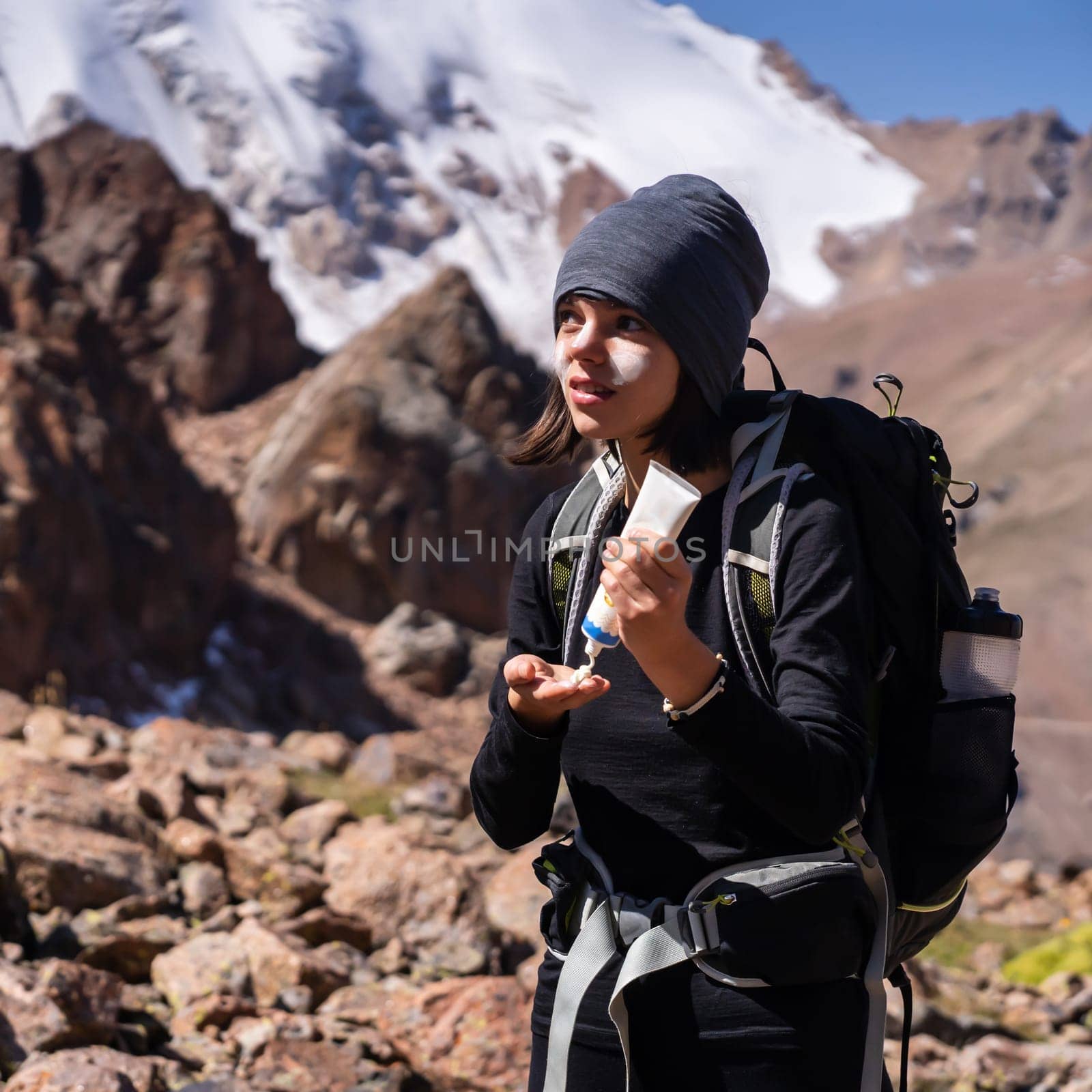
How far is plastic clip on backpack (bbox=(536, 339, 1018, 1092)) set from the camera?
1.50m

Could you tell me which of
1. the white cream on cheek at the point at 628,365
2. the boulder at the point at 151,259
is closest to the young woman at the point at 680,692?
the white cream on cheek at the point at 628,365

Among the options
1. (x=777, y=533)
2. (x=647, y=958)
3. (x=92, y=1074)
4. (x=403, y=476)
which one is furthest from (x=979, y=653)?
(x=403, y=476)

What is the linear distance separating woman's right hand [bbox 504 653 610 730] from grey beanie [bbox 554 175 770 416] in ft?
1.24

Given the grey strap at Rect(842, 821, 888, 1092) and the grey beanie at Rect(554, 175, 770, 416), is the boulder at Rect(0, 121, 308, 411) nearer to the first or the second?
the grey beanie at Rect(554, 175, 770, 416)

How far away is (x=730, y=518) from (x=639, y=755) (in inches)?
11.9

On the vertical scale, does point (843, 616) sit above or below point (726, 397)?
below

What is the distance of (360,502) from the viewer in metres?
25.1

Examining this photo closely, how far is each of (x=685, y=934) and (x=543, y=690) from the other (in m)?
0.31

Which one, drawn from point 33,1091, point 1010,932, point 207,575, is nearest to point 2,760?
point 33,1091

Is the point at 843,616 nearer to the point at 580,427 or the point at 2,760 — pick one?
the point at 580,427

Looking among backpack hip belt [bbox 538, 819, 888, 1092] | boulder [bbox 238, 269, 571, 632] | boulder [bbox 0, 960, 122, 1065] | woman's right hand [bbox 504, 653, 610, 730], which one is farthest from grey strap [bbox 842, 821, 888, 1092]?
boulder [bbox 238, 269, 571, 632]

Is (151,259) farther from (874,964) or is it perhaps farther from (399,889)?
(874,964)

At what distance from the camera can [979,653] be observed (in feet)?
5.22

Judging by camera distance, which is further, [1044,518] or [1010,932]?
[1044,518]
